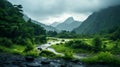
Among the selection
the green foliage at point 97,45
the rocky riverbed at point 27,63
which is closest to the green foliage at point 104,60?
the rocky riverbed at point 27,63

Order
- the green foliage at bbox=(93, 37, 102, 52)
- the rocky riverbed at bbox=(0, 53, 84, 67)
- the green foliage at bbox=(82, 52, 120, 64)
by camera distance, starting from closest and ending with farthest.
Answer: the rocky riverbed at bbox=(0, 53, 84, 67)
the green foliage at bbox=(82, 52, 120, 64)
the green foliage at bbox=(93, 37, 102, 52)

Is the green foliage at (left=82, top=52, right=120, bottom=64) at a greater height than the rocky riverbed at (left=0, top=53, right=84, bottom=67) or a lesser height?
lesser

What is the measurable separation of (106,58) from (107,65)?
169 inches

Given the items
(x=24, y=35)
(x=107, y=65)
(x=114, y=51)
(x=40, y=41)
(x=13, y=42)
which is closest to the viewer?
(x=107, y=65)

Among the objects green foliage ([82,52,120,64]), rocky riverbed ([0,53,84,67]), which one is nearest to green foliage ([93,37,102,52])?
green foliage ([82,52,120,64])

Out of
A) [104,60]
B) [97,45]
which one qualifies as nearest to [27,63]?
[104,60]

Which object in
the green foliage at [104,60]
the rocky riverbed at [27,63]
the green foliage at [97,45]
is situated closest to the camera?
the rocky riverbed at [27,63]

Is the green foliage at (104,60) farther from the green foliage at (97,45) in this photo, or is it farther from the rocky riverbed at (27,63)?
the green foliage at (97,45)

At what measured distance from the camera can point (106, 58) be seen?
224ft

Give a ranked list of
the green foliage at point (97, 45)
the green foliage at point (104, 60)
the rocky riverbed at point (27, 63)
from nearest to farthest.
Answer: the rocky riverbed at point (27, 63), the green foliage at point (104, 60), the green foliage at point (97, 45)

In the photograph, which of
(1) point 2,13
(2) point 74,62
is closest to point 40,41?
(1) point 2,13

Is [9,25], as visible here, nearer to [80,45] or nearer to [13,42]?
[13,42]

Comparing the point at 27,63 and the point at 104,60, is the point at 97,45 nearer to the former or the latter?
the point at 104,60

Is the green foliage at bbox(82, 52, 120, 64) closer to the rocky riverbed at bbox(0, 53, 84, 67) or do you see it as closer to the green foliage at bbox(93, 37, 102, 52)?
the rocky riverbed at bbox(0, 53, 84, 67)
